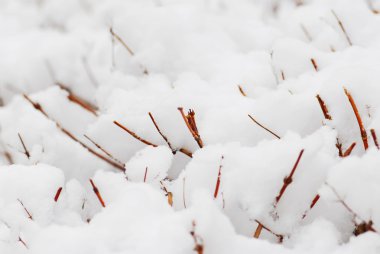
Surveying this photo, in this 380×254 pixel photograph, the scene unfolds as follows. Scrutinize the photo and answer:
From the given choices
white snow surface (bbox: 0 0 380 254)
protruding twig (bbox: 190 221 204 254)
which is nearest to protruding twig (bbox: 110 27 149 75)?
white snow surface (bbox: 0 0 380 254)

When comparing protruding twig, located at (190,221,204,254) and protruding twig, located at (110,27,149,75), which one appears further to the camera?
protruding twig, located at (110,27,149,75)

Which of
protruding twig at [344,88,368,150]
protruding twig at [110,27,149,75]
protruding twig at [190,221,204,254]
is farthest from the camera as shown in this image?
protruding twig at [110,27,149,75]

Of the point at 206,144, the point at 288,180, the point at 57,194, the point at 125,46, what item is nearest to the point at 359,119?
the point at 288,180

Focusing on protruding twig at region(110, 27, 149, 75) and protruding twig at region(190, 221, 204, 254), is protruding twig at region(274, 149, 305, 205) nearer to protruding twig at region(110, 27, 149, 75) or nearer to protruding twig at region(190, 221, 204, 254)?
protruding twig at region(190, 221, 204, 254)

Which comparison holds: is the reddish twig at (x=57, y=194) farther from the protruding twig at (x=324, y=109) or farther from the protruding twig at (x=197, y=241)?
the protruding twig at (x=324, y=109)

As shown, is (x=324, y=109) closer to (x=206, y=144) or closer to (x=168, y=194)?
(x=206, y=144)

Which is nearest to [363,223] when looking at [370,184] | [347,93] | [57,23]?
[370,184]

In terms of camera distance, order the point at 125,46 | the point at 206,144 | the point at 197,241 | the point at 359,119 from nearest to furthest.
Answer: the point at 197,241, the point at 359,119, the point at 206,144, the point at 125,46

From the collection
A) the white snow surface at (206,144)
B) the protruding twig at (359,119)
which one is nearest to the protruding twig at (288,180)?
the white snow surface at (206,144)
